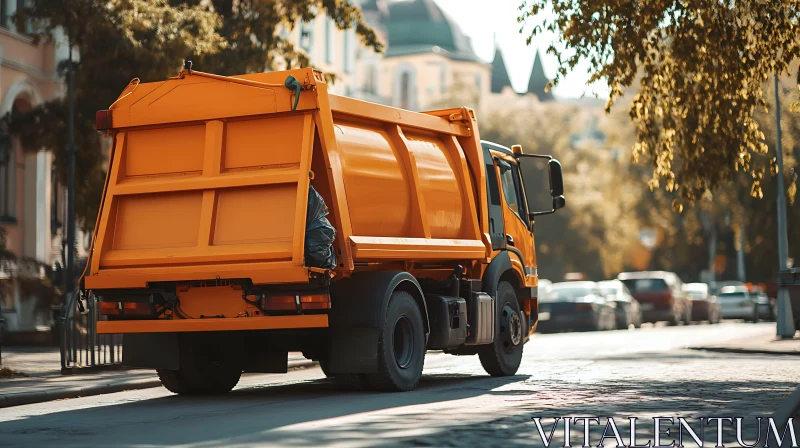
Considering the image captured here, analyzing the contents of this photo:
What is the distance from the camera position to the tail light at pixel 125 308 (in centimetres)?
1369

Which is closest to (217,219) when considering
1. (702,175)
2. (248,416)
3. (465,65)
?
(248,416)

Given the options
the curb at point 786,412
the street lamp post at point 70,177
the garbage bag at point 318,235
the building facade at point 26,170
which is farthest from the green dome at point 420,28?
the curb at point 786,412

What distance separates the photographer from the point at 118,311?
547 inches

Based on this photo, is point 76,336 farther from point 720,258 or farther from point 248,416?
point 720,258

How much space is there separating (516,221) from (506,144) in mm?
60939

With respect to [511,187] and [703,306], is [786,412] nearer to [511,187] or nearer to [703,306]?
[511,187]

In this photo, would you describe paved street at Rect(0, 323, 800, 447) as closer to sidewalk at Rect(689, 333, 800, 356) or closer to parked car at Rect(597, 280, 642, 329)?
sidewalk at Rect(689, 333, 800, 356)

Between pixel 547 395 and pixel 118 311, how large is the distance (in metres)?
4.23

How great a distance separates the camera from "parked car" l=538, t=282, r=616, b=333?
3584 centimetres

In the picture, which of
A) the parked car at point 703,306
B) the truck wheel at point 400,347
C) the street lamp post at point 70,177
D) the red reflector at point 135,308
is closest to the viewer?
the red reflector at point 135,308

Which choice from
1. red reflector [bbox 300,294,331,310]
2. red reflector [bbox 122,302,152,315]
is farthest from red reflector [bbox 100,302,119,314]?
red reflector [bbox 300,294,331,310]

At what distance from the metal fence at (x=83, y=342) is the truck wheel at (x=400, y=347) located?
16.4 feet

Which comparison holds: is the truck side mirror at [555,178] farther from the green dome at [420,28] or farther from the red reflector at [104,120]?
the green dome at [420,28]

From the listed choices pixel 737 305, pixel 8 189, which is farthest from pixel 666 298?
pixel 8 189
